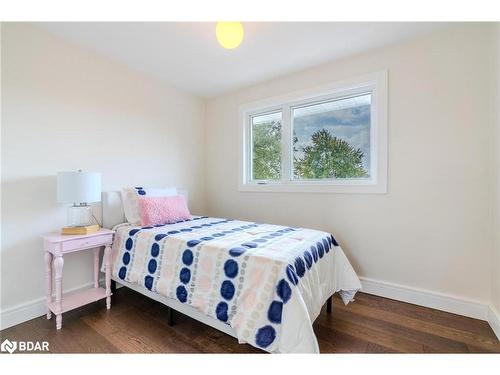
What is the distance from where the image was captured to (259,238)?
1.86 meters

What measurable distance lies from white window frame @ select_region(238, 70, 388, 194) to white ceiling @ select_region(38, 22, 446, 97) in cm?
30

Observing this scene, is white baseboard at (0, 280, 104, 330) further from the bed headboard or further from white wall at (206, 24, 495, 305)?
white wall at (206, 24, 495, 305)

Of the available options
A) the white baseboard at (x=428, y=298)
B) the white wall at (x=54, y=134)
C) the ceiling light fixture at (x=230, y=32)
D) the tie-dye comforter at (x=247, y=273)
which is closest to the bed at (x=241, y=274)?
the tie-dye comforter at (x=247, y=273)

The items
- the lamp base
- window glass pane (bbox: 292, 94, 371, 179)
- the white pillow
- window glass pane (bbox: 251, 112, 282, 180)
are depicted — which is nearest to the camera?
the lamp base

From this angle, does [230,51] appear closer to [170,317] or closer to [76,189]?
[76,189]

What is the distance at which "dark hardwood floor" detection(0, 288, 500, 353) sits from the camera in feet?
5.09

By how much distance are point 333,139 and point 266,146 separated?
34.7 inches

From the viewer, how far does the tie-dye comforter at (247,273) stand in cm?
130

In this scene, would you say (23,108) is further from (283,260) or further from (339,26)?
(339,26)

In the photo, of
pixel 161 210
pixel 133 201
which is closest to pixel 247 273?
pixel 161 210

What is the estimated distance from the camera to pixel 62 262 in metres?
1.81

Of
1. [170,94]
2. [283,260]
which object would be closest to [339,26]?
[283,260]

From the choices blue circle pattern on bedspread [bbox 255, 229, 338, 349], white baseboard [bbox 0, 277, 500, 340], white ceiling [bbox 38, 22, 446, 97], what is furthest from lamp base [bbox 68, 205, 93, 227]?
blue circle pattern on bedspread [bbox 255, 229, 338, 349]

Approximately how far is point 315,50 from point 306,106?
65cm
